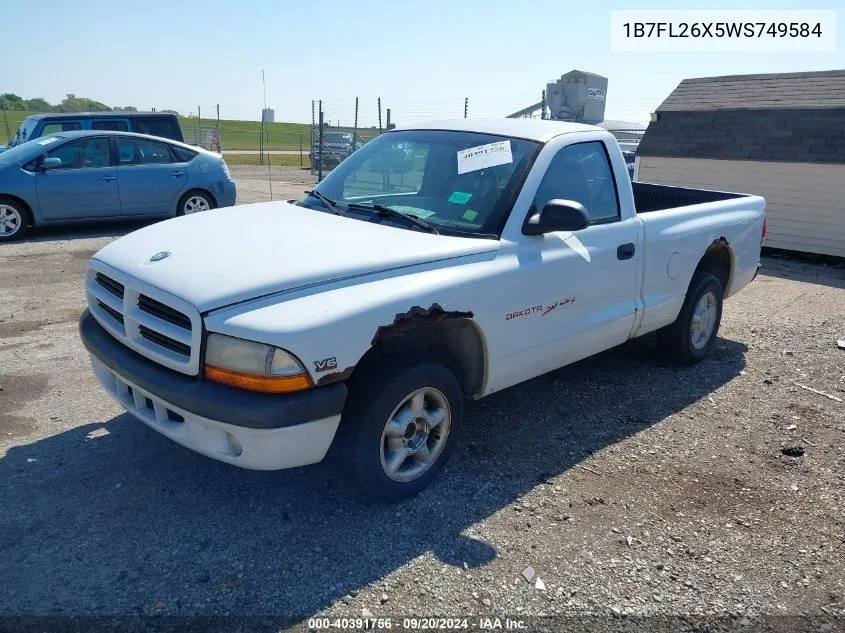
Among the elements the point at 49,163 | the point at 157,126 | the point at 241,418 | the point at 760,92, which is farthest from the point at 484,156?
the point at 157,126

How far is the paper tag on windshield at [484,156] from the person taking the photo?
4082 millimetres

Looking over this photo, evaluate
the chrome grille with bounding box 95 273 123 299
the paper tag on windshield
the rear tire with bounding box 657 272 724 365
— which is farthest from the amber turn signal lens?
the rear tire with bounding box 657 272 724 365

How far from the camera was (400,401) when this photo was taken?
10.8ft

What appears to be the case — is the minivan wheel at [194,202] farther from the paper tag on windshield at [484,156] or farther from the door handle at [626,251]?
the door handle at [626,251]

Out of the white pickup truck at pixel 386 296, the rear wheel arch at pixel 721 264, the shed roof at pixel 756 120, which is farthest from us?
the shed roof at pixel 756 120

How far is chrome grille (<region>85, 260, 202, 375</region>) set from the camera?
2990mm

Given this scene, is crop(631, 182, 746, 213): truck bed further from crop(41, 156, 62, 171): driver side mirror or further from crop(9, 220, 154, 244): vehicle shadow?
crop(41, 156, 62, 171): driver side mirror

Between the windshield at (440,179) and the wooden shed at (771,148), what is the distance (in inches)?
330

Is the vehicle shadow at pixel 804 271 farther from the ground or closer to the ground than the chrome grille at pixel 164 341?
closer to the ground

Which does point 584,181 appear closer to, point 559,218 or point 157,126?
point 559,218

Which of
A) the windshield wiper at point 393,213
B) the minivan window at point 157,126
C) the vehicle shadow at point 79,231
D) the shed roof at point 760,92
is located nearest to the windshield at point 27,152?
the vehicle shadow at point 79,231

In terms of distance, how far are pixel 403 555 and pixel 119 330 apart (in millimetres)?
1787

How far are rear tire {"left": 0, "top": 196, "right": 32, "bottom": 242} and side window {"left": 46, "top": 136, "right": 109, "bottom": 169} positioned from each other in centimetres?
83

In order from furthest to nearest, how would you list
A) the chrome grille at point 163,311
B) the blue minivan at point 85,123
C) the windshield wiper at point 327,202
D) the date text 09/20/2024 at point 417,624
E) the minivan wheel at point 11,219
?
1. the blue minivan at point 85,123
2. the minivan wheel at point 11,219
3. the windshield wiper at point 327,202
4. the chrome grille at point 163,311
5. the date text 09/20/2024 at point 417,624
